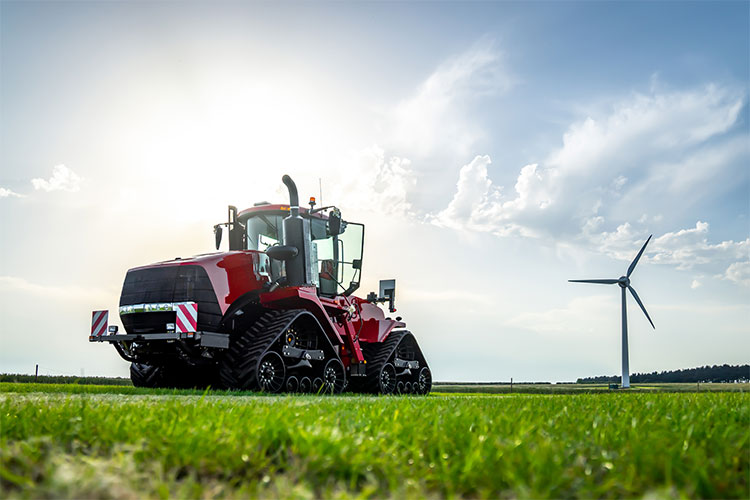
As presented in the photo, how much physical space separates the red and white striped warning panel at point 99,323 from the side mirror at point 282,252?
128 inches

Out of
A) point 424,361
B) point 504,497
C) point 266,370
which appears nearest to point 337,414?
point 504,497

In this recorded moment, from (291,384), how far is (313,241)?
10.0 ft

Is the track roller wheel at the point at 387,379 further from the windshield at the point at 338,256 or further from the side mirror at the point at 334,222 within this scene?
the side mirror at the point at 334,222

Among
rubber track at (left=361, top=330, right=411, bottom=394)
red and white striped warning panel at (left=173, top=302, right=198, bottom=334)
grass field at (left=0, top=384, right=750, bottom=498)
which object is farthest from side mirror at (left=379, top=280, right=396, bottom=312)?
grass field at (left=0, top=384, right=750, bottom=498)

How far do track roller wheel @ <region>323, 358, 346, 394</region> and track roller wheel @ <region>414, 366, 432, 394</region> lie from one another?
435 cm

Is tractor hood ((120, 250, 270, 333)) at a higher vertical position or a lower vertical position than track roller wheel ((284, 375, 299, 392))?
higher

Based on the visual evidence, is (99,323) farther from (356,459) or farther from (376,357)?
(356,459)

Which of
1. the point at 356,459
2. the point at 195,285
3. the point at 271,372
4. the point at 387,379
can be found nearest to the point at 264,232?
the point at 195,285

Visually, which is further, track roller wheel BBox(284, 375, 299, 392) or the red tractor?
track roller wheel BBox(284, 375, 299, 392)

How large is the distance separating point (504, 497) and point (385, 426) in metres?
1.65

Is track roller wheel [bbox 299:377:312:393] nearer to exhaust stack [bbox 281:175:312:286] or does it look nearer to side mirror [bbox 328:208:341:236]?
exhaust stack [bbox 281:175:312:286]

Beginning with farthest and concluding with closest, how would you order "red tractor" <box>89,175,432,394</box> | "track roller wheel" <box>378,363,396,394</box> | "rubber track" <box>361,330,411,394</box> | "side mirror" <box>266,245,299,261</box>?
1. "track roller wheel" <box>378,363,396,394</box>
2. "rubber track" <box>361,330,411,394</box>
3. "side mirror" <box>266,245,299,261</box>
4. "red tractor" <box>89,175,432,394</box>

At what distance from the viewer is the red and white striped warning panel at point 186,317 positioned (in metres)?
10.4

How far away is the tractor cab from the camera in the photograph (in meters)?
12.3
